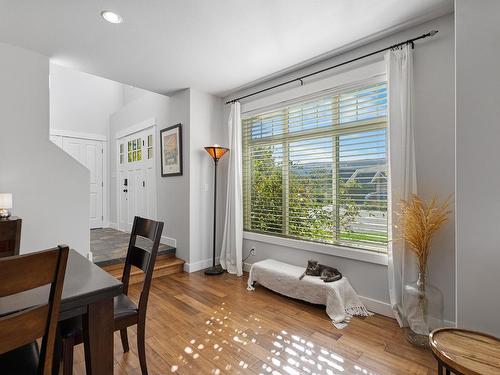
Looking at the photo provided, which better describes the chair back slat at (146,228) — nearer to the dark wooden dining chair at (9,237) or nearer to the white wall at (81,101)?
the dark wooden dining chair at (9,237)

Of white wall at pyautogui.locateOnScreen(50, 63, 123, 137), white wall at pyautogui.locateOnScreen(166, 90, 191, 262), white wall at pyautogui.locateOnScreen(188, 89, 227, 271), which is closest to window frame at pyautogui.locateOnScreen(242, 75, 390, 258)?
white wall at pyautogui.locateOnScreen(188, 89, 227, 271)

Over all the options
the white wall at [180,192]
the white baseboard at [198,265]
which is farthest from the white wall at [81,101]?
the white baseboard at [198,265]

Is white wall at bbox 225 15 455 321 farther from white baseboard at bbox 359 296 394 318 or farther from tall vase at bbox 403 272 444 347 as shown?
white baseboard at bbox 359 296 394 318

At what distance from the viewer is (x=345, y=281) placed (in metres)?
2.61

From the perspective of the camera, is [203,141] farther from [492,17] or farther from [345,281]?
[492,17]

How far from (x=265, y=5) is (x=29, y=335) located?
239 cm

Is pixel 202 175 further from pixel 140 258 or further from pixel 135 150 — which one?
pixel 140 258

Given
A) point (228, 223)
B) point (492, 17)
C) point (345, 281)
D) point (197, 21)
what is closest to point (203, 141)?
point (228, 223)

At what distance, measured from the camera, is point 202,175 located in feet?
12.8

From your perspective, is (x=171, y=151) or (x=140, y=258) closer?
(x=140, y=258)

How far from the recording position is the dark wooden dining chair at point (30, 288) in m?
0.74

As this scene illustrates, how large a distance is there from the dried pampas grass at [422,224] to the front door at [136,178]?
12.5ft

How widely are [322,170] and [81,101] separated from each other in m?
5.45

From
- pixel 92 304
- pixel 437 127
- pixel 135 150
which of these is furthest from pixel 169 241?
pixel 437 127
